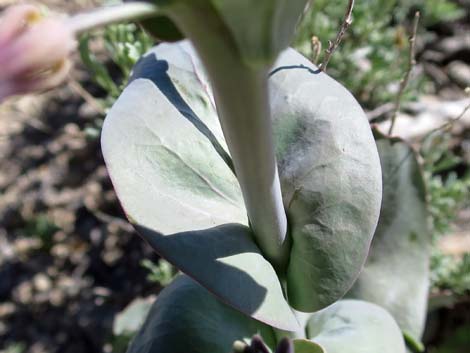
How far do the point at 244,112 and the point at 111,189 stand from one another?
1.21m

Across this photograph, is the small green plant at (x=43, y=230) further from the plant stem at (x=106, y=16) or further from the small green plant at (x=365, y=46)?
the plant stem at (x=106, y=16)

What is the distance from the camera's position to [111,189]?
1.69 m

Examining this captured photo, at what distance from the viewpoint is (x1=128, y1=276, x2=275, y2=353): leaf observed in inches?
32.4

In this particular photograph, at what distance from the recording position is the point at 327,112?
0.80 metres

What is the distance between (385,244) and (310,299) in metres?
0.36

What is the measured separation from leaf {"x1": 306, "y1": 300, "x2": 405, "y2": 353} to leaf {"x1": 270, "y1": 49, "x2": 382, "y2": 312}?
5.7 inches

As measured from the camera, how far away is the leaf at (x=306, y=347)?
0.76 m

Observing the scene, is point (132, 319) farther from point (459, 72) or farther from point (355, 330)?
point (459, 72)

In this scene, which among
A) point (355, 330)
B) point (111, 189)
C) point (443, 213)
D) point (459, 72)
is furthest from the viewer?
point (459, 72)

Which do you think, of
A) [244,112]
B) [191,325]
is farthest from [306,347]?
[244,112]

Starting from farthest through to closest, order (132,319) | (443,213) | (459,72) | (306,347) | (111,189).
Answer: (459,72) → (111,189) → (443,213) → (132,319) → (306,347)

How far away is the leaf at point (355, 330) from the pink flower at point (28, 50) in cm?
61

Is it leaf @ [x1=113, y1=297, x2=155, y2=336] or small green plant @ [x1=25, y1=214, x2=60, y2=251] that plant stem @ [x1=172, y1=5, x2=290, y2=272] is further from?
small green plant @ [x1=25, y1=214, x2=60, y2=251]

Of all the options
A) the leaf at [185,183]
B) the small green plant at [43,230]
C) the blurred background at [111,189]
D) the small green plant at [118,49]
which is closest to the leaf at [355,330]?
the leaf at [185,183]
